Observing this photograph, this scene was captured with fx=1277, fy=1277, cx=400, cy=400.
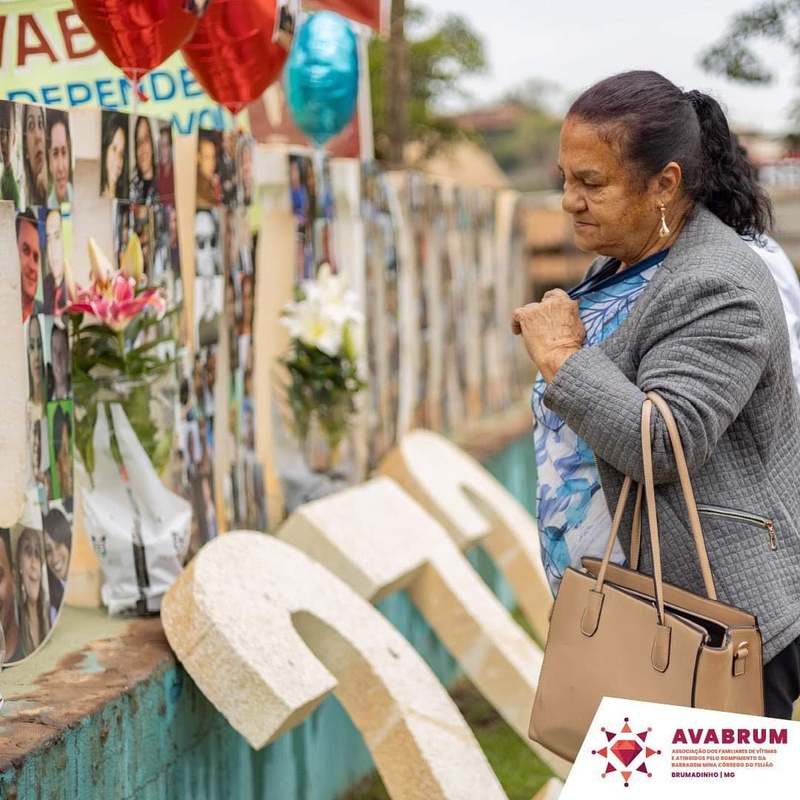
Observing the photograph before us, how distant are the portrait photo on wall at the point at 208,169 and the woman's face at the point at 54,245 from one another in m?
0.78

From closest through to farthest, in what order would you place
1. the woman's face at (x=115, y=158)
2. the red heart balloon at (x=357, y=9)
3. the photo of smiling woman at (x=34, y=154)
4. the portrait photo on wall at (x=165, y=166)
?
the photo of smiling woman at (x=34, y=154), the woman's face at (x=115, y=158), the portrait photo on wall at (x=165, y=166), the red heart balloon at (x=357, y=9)

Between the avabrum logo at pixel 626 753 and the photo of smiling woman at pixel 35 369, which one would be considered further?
the photo of smiling woman at pixel 35 369

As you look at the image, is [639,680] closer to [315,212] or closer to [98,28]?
[98,28]

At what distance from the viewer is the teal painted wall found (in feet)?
7.54

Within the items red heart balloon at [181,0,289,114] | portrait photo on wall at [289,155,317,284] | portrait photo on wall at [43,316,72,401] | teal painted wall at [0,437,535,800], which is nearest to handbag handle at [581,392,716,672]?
teal painted wall at [0,437,535,800]

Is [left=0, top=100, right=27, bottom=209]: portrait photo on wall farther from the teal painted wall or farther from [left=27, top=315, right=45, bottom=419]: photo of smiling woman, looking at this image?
the teal painted wall

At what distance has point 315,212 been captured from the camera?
182 inches

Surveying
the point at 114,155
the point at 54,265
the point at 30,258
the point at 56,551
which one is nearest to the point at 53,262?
the point at 54,265

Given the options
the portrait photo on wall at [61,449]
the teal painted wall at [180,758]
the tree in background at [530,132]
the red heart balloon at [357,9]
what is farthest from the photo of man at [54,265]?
the tree in background at [530,132]

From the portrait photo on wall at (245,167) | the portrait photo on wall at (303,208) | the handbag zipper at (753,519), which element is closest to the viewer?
the handbag zipper at (753,519)

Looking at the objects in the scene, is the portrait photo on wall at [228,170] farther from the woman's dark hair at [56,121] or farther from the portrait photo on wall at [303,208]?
the woman's dark hair at [56,121]

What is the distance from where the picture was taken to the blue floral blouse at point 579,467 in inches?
85.7

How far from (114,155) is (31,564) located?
3.32ft

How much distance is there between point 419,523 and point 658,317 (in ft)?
7.23
